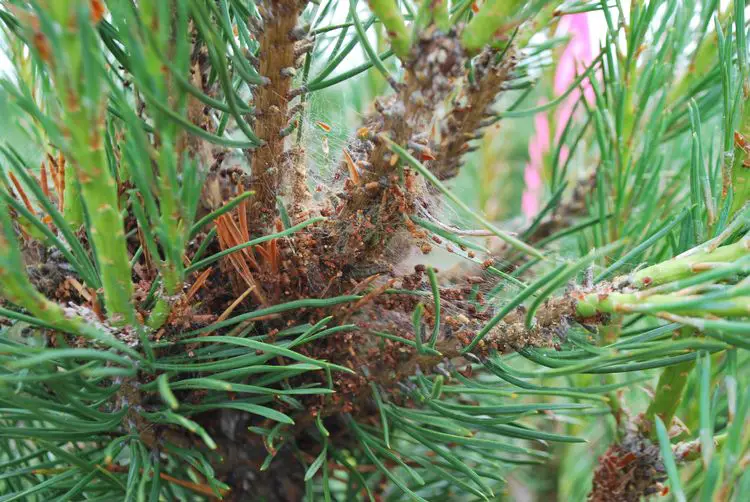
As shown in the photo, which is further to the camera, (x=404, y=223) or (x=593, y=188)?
(x=593, y=188)

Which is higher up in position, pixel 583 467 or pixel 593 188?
pixel 593 188

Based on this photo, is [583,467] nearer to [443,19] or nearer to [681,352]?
[681,352]

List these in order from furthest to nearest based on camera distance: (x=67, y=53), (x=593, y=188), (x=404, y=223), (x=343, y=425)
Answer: (x=593, y=188) < (x=343, y=425) < (x=404, y=223) < (x=67, y=53)

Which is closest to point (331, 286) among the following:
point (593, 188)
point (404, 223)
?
point (404, 223)

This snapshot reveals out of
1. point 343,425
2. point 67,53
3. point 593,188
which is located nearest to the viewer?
point 67,53

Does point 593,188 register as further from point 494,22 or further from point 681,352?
point 494,22

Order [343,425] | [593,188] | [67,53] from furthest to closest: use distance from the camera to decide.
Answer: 1. [593,188]
2. [343,425]
3. [67,53]

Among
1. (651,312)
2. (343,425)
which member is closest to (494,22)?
(651,312)

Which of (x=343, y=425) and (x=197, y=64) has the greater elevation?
(x=197, y=64)

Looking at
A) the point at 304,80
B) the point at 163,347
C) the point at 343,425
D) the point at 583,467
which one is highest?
the point at 304,80
